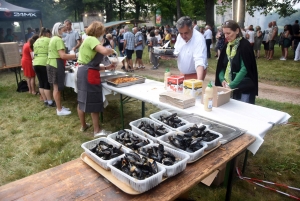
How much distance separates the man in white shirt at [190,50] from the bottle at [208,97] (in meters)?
0.71

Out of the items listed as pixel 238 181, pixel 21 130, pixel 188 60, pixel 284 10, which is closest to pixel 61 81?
pixel 21 130

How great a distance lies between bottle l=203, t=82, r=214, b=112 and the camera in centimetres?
239

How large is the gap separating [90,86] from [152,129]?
5.96ft

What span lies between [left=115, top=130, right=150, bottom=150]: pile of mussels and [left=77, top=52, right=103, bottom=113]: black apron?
5.70ft

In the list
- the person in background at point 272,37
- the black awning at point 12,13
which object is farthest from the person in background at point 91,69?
the person in background at point 272,37

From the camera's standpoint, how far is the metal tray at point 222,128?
6.30 ft

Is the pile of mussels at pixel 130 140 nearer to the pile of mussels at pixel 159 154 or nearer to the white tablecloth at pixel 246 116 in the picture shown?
the pile of mussels at pixel 159 154

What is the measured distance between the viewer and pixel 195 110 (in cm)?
250

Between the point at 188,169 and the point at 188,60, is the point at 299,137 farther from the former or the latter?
the point at 188,169

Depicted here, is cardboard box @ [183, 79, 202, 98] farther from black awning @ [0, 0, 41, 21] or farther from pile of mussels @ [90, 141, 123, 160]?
black awning @ [0, 0, 41, 21]

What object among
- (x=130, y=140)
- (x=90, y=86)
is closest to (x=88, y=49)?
(x=90, y=86)

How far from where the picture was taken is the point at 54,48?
4.43m

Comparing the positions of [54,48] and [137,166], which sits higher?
[54,48]

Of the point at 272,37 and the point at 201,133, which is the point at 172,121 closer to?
the point at 201,133
